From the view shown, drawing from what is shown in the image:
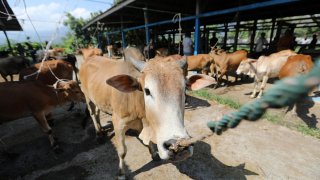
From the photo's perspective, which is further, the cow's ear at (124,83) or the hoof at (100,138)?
the hoof at (100,138)

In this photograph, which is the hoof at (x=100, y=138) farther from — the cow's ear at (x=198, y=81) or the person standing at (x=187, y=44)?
the person standing at (x=187, y=44)

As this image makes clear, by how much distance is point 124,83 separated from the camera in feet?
7.77

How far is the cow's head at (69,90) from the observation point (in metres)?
4.18

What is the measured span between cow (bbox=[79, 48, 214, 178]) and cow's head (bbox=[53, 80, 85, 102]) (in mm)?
1030

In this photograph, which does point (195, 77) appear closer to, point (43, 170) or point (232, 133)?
point (232, 133)

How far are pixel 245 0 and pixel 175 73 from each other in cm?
958

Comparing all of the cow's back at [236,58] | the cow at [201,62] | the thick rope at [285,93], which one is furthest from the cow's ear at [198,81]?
the cow's back at [236,58]

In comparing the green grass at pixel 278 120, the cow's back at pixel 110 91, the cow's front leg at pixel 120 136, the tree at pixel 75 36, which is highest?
the tree at pixel 75 36

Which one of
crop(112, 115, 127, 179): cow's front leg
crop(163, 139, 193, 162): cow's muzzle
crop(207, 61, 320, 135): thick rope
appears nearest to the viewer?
crop(207, 61, 320, 135): thick rope

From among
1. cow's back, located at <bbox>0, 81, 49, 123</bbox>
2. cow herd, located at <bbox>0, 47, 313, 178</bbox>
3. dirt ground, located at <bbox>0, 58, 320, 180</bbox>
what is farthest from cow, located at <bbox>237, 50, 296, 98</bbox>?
cow's back, located at <bbox>0, 81, 49, 123</bbox>

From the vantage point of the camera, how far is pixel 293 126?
4.34 metres

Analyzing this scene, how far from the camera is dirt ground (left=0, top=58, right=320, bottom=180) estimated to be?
123 inches

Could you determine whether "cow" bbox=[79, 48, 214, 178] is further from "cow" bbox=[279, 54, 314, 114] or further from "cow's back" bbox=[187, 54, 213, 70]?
"cow's back" bbox=[187, 54, 213, 70]

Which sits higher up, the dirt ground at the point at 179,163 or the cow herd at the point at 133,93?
the cow herd at the point at 133,93
